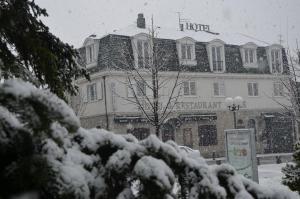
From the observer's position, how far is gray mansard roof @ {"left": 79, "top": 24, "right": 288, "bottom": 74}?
29719mm

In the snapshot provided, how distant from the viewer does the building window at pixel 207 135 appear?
3356cm

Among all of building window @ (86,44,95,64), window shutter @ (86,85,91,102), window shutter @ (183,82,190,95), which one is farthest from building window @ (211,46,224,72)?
window shutter @ (86,85,91,102)

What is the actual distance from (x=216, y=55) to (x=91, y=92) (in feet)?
33.2

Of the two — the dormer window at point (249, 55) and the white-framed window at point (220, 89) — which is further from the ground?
the dormer window at point (249, 55)

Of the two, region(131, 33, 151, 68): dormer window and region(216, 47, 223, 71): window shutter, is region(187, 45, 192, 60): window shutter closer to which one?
region(216, 47, 223, 71): window shutter

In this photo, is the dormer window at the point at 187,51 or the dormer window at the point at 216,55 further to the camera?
the dormer window at the point at 216,55

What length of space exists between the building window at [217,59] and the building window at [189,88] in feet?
7.88

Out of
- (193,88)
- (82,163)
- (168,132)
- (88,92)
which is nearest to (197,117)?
(193,88)

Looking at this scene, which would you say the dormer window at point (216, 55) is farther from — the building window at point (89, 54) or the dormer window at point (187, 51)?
the building window at point (89, 54)

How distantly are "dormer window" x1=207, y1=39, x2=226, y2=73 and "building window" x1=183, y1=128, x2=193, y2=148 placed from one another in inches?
209

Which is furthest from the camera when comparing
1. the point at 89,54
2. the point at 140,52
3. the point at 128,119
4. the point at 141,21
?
the point at 141,21

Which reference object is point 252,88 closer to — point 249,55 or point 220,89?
point 249,55

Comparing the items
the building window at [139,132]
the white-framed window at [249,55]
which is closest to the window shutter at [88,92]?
the building window at [139,132]

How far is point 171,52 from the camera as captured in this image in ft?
106
